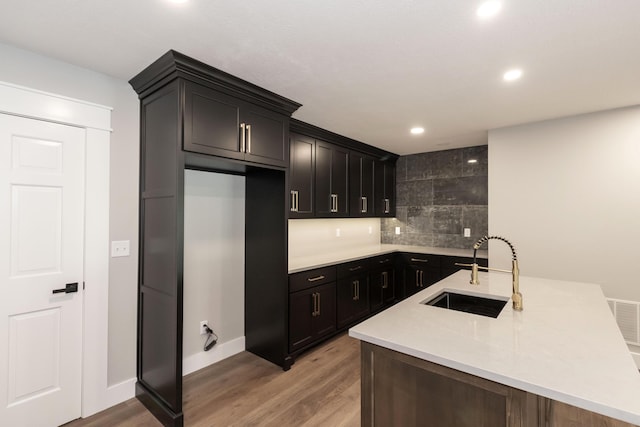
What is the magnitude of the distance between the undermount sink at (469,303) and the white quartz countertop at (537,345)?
2.9 inches

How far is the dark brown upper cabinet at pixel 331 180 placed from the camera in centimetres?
376

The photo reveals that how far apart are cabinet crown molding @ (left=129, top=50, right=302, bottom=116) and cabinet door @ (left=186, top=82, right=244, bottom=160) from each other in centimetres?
6

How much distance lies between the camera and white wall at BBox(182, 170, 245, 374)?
9.30ft

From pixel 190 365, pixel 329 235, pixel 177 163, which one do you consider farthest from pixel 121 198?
pixel 329 235

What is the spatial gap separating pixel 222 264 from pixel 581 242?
12.4 ft

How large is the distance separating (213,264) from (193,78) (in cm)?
174

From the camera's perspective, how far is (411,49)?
193 cm

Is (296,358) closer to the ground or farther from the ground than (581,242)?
closer to the ground

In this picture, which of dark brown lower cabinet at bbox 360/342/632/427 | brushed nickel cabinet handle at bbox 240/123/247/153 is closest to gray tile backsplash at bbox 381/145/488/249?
brushed nickel cabinet handle at bbox 240/123/247/153

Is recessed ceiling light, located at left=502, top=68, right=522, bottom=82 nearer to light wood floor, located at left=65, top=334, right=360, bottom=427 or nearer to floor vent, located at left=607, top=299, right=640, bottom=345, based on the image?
floor vent, located at left=607, top=299, right=640, bottom=345

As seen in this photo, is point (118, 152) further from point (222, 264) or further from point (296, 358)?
point (296, 358)

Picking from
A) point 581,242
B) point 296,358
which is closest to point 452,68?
point 581,242

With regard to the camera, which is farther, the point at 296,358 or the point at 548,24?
the point at 296,358

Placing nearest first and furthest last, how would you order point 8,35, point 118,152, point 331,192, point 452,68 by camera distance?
point 8,35 < point 452,68 < point 118,152 < point 331,192
